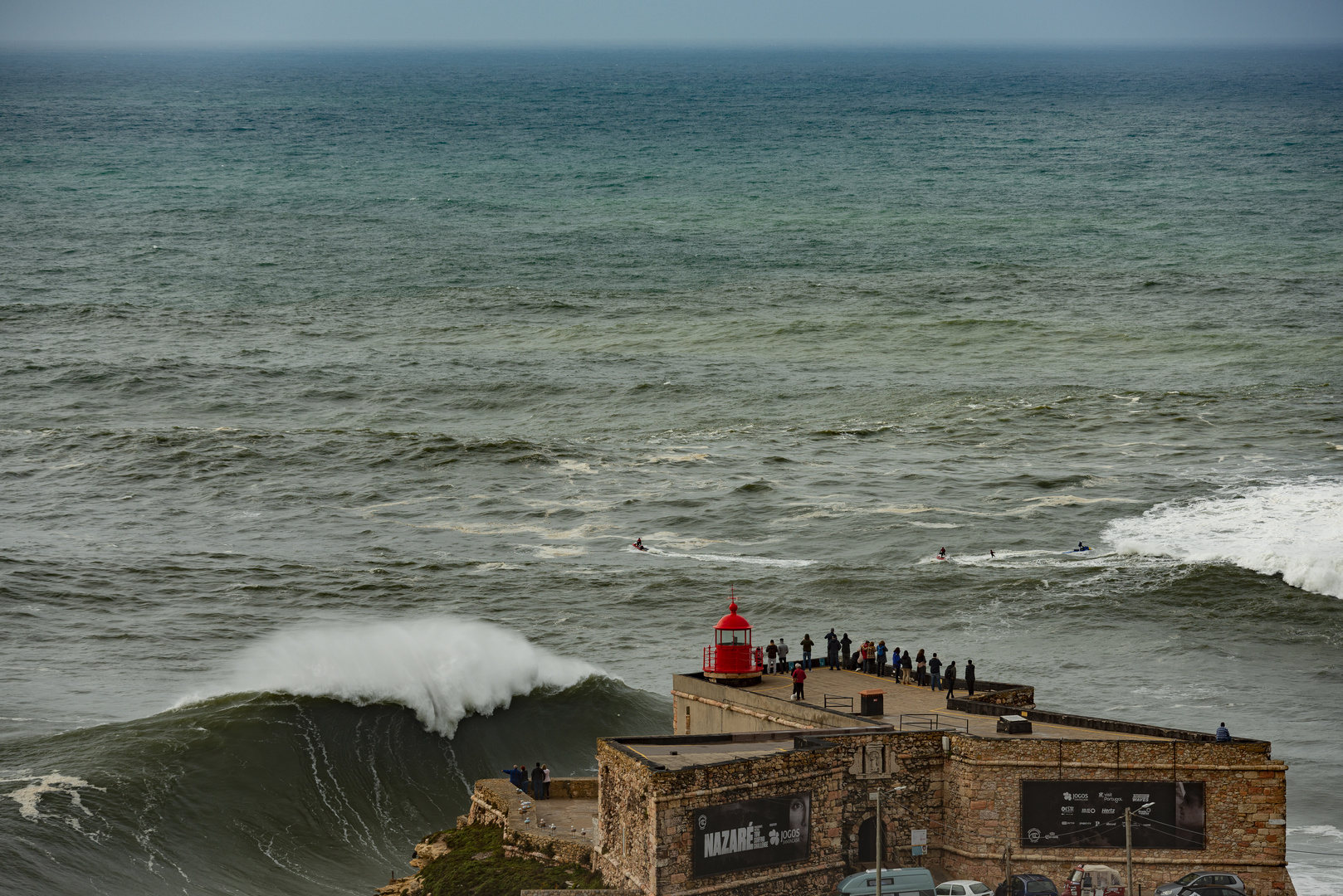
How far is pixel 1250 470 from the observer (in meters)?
61.4

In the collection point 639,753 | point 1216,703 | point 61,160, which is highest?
point 61,160

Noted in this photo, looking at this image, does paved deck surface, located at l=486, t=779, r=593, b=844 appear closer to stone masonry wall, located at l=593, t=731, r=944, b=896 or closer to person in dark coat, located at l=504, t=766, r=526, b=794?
person in dark coat, located at l=504, t=766, r=526, b=794

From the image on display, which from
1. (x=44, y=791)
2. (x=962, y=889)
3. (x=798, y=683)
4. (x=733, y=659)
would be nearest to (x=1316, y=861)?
(x=962, y=889)

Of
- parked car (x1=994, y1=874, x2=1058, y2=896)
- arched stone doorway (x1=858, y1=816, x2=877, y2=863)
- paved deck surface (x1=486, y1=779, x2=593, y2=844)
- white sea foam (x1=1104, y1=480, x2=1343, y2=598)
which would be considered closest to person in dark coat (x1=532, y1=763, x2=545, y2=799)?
paved deck surface (x1=486, y1=779, x2=593, y2=844)

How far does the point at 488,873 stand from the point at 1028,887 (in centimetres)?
968

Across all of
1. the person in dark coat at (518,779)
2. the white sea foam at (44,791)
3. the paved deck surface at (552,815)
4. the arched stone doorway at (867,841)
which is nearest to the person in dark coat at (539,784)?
the paved deck surface at (552,815)

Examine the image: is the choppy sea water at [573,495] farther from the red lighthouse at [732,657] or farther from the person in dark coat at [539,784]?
the red lighthouse at [732,657]

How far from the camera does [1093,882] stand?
87.0 feet

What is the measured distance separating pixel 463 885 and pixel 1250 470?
144 ft

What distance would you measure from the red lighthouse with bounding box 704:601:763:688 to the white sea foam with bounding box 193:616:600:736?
34.4 feet

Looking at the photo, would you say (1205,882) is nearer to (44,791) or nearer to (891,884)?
(891,884)

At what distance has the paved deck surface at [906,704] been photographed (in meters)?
28.1

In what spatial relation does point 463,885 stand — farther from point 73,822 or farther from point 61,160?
point 61,160

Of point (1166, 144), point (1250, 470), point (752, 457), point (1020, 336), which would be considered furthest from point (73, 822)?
point (1166, 144)
